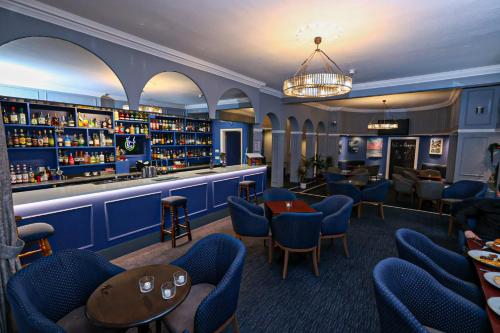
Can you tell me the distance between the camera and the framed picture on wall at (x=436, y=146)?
30.4 ft

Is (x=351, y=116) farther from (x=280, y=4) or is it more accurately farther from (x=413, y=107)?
(x=280, y=4)

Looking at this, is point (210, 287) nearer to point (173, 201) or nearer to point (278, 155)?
point (173, 201)

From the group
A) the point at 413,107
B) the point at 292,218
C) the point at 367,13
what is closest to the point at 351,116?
the point at 413,107

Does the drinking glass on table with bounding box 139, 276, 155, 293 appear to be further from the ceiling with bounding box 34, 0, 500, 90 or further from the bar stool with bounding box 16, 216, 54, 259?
the ceiling with bounding box 34, 0, 500, 90

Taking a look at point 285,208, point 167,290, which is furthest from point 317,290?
point 167,290

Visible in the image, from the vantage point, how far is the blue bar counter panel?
277 cm

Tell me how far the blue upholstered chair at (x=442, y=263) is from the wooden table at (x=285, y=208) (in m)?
1.28

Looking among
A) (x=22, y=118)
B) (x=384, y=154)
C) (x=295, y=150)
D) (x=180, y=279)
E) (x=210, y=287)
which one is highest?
(x=22, y=118)

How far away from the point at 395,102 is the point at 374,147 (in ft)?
9.64

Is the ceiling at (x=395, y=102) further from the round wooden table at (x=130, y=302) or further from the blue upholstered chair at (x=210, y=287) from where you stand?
the round wooden table at (x=130, y=302)

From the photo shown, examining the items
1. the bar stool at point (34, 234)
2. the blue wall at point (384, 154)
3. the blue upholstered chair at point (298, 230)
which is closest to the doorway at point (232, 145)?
the blue wall at point (384, 154)

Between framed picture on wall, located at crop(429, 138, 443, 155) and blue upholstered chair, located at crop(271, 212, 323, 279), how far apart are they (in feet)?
31.3

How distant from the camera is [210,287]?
74.4 inches

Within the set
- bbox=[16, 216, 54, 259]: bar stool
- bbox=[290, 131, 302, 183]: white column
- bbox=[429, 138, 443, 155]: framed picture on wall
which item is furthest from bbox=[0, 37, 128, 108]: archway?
bbox=[429, 138, 443, 155]: framed picture on wall
